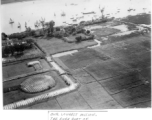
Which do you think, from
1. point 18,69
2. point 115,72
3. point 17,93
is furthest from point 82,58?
point 17,93

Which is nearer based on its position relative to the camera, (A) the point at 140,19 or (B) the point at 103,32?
(B) the point at 103,32

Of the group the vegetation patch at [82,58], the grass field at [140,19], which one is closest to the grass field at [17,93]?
the vegetation patch at [82,58]

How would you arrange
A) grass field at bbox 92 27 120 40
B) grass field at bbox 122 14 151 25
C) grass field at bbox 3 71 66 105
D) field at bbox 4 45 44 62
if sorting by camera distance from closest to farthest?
grass field at bbox 3 71 66 105, field at bbox 4 45 44 62, grass field at bbox 92 27 120 40, grass field at bbox 122 14 151 25

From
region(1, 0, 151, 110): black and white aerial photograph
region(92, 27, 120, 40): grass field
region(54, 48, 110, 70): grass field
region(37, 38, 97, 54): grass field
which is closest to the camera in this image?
region(1, 0, 151, 110): black and white aerial photograph

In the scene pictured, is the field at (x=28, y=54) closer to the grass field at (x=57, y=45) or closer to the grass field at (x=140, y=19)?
the grass field at (x=57, y=45)

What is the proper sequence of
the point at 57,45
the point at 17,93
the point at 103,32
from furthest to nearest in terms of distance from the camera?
the point at 103,32 < the point at 57,45 < the point at 17,93

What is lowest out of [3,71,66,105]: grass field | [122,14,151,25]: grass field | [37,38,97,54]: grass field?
[3,71,66,105]: grass field

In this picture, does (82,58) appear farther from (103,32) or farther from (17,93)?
(103,32)

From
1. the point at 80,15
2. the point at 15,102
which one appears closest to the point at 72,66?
the point at 15,102

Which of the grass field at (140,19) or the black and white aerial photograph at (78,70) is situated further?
the grass field at (140,19)

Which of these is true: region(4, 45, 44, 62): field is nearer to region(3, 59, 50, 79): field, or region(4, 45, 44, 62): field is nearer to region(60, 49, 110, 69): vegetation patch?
region(3, 59, 50, 79): field

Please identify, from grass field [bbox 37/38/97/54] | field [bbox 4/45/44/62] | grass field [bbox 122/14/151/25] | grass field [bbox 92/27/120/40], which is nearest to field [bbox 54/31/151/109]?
grass field [bbox 37/38/97/54]

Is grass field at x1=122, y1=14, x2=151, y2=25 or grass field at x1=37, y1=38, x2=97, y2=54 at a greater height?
grass field at x1=122, y1=14, x2=151, y2=25
